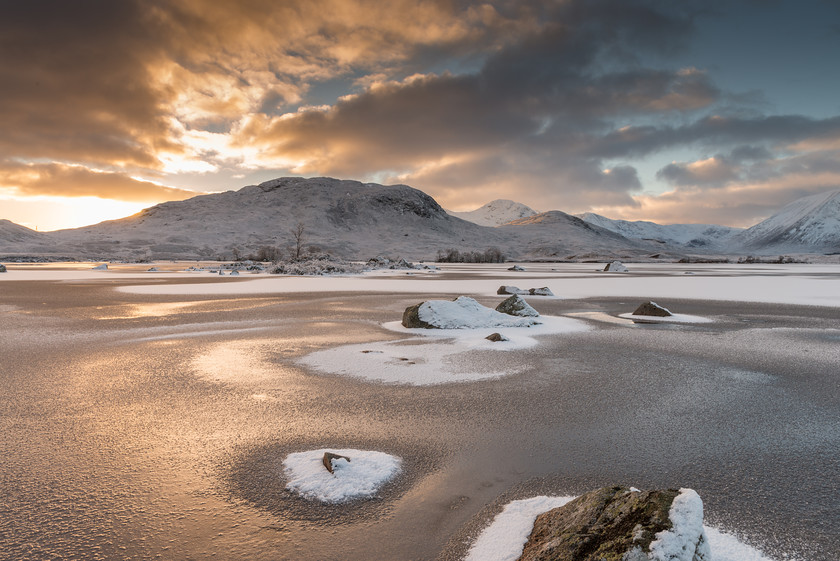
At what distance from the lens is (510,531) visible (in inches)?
123

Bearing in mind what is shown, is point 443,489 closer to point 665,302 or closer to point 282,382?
point 282,382

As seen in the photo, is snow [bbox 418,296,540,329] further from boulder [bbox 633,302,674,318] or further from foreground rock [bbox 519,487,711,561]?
foreground rock [bbox 519,487,711,561]

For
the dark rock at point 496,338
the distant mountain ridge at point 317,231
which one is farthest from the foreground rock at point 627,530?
the distant mountain ridge at point 317,231

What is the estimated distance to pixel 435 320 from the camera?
11375 mm

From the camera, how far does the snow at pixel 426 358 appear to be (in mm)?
7090

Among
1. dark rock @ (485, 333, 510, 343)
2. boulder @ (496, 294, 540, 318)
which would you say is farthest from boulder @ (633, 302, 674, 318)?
dark rock @ (485, 333, 510, 343)

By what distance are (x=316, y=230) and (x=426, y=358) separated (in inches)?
5847

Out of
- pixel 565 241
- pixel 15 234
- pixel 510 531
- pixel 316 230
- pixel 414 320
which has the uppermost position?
pixel 316 230

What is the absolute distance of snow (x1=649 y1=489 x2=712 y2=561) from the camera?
2.34 m

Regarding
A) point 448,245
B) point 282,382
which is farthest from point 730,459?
point 448,245

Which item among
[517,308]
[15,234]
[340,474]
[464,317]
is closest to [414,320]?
[464,317]

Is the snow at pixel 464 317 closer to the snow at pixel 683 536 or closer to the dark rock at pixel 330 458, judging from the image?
the dark rock at pixel 330 458

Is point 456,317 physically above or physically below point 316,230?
below

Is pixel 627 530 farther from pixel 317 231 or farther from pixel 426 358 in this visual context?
pixel 317 231
